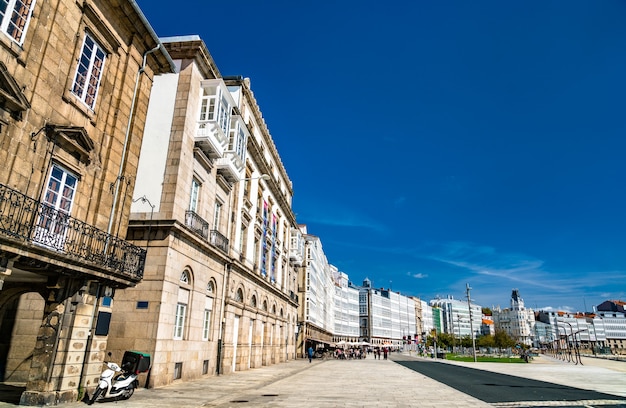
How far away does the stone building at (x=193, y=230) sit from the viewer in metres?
16.5

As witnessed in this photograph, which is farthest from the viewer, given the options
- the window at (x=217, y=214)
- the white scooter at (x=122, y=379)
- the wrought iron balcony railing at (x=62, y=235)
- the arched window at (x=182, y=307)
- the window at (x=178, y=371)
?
the window at (x=217, y=214)

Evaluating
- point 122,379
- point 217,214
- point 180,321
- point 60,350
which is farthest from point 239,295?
point 60,350

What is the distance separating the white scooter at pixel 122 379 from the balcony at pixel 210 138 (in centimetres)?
1042

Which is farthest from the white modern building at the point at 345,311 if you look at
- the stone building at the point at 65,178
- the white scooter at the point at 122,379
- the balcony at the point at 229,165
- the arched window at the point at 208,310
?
the stone building at the point at 65,178

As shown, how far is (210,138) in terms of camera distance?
20.2m

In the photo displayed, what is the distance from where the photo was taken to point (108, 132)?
13359mm

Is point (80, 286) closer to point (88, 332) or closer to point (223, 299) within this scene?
point (88, 332)

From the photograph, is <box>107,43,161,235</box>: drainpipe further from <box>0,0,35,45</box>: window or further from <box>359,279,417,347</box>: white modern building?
<box>359,279,417,347</box>: white modern building

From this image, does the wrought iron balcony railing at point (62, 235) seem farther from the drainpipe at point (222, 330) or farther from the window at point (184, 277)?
the drainpipe at point (222, 330)

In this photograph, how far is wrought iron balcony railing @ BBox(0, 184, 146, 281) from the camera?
29.5 feet

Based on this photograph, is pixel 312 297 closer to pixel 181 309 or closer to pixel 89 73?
pixel 181 309

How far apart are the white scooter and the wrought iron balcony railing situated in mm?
2711

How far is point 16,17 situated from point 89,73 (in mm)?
2865

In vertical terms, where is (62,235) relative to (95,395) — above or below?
above
